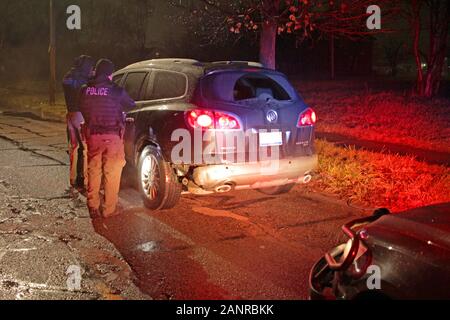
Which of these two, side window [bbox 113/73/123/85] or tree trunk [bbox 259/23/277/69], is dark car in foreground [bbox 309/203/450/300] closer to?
side window [bbox 113/73/123/85]

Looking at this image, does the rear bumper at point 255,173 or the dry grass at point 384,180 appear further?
the dry grass at point 384,180

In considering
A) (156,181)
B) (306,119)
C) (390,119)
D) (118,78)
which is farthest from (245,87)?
(390,119)

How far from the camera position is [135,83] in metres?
6.98

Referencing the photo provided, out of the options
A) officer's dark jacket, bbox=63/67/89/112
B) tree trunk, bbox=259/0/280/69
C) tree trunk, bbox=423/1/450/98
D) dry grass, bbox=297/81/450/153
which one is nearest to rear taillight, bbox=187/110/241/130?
officer's dark jacket, bbox=63/67/89/112

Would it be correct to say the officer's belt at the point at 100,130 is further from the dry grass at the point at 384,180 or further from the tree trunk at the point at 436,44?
the tree trunk at the point at 436,44

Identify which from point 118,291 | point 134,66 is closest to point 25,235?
point 118,291

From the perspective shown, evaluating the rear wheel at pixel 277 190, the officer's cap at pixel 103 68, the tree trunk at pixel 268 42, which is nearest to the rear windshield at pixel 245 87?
the officer's cap at pixel 103 68

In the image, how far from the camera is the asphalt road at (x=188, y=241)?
13.8 ft

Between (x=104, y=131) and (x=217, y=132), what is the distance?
4.39 ft

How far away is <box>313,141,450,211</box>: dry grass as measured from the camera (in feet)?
21.2

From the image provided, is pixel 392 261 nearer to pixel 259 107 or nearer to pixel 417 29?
pixel 259 107

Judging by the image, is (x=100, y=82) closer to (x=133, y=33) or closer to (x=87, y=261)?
(x=87, y=261)

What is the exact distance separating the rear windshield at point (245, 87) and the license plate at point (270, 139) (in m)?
0.43

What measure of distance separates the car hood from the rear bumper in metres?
2.64
